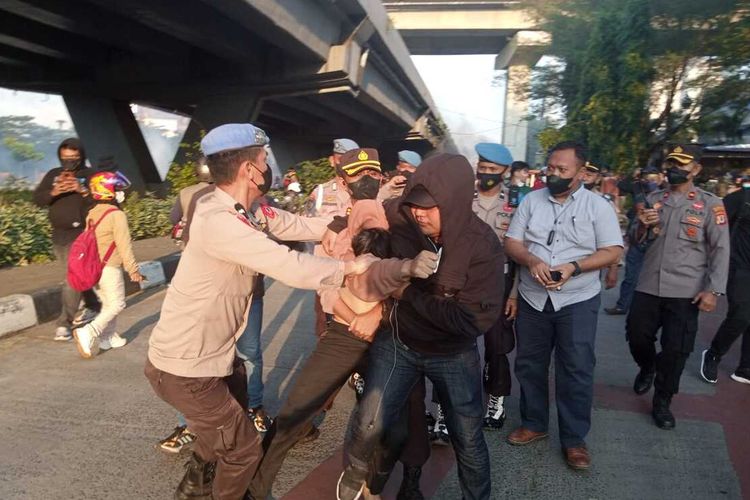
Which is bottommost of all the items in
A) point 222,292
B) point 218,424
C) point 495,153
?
point 218,424

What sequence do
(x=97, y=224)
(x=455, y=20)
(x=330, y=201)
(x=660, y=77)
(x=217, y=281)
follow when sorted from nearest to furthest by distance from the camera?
(x=217, y=281)
(x=330, y=201)
(x=97, y=224)
(x=660, y=77)
(x=455, y=20)

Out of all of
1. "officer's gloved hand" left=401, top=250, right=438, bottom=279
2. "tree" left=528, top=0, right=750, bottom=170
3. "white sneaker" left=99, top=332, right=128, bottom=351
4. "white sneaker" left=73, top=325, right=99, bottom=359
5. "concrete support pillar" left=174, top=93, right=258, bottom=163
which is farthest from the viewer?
"concrete support pillar" left=174, top=93, right=258, bottom=163

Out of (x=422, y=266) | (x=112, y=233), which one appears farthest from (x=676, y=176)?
(x=112, y=233)

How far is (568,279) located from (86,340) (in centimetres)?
399

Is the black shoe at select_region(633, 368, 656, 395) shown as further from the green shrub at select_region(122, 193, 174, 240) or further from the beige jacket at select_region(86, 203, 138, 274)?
the green shrub at select_region(122, 193, 174, 240)

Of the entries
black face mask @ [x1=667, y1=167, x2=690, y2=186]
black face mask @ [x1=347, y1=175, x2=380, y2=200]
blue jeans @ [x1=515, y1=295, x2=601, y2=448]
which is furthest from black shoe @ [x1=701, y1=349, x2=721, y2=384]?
black face mask @ [x1=347, y1=175, x2=380, y2=200]

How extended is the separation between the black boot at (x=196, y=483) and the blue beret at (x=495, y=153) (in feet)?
8.74

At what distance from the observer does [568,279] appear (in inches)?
128

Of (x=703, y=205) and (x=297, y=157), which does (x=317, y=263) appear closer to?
(x=703, y=205)

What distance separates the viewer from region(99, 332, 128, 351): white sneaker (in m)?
5.07

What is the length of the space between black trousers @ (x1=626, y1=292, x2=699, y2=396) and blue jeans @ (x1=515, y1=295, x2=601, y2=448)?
2.70 ft

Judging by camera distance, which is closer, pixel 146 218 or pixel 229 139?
pixel 229 139

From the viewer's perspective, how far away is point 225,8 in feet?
35.3

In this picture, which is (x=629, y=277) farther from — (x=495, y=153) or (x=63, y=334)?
(x=63, y=334)
